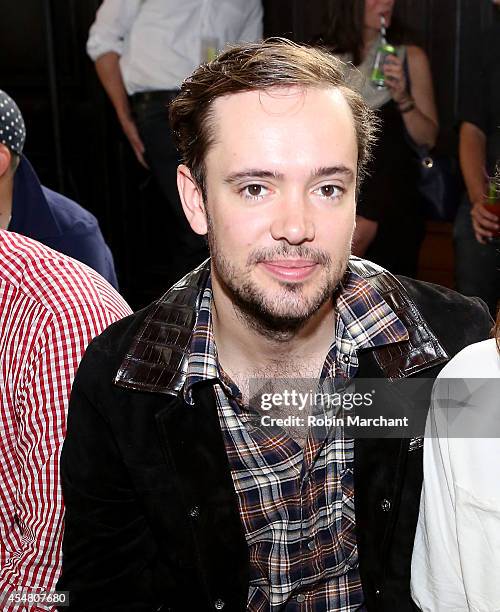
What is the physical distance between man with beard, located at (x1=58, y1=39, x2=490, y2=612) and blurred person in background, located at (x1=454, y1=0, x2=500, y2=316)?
61.9 inches

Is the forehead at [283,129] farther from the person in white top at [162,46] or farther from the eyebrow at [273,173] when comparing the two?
the person in white top at [162,46]

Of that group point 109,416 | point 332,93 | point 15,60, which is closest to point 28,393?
point 109,416

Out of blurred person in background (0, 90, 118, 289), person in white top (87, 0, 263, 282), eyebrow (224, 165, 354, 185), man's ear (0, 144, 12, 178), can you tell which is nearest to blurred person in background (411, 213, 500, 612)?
eyebrow (224, 165, 354, 185)

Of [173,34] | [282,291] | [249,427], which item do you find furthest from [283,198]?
[173,34]

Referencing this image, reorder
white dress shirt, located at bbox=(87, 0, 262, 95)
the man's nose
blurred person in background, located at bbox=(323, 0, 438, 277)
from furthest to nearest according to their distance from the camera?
white dress shirt, located at bbox=(87, 0, 262, 95) → blurred person in background, located at bbox=(323, 0, 438, 277) → the man's nose

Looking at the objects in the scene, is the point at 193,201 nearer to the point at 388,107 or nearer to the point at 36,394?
the point at 36,394

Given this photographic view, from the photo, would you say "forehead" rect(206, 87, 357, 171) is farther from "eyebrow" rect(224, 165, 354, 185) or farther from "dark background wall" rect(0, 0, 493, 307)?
"dark background wall" rect(0, 0, 493, 307)

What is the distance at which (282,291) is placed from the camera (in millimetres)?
1465

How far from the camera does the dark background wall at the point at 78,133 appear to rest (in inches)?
185

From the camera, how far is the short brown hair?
1501 mm

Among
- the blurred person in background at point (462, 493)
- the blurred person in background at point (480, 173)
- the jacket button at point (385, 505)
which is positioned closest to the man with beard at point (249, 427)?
the jacket button at point (385, 505)

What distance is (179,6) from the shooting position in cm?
359

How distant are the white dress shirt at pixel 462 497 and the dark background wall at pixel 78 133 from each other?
3461mm

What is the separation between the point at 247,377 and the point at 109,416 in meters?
→ 0.26
